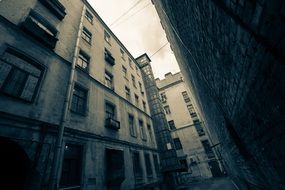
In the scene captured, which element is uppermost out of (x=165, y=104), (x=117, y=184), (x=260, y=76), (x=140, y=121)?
(x=165, y=104)

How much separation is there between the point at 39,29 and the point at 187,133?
26.9m

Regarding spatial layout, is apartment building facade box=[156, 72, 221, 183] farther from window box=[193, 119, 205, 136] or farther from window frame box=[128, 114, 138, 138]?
window frame box=[128, 114, 138, 138]

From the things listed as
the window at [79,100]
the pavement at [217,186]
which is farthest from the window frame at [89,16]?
the pavement at [217,186]

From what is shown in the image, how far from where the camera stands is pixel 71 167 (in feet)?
21.9

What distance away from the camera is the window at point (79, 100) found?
27.5 feet

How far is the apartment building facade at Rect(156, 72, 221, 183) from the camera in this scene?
24.2m

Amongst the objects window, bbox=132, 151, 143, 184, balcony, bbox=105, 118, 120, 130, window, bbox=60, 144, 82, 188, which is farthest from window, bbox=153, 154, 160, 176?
window, bbox=60, 144, 82, 188

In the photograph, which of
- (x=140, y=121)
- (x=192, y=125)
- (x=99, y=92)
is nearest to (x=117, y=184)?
(x=99, y=92)

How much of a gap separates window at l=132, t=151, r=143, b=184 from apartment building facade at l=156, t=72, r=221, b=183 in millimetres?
9235

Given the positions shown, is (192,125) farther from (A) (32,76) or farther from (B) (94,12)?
(A) (32,76)

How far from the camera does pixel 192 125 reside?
91.8 feet

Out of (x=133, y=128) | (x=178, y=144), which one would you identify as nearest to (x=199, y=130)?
(x=178, y=144)

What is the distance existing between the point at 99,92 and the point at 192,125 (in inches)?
878

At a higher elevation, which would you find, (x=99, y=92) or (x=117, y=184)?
(x=99, y=92)
